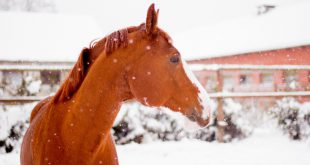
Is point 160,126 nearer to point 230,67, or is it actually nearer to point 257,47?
point 230,67

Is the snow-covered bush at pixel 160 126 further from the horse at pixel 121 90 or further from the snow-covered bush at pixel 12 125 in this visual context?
the horse at pixel 121 90

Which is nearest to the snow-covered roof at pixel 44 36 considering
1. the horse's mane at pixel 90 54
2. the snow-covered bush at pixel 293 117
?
the snow-covered bush at pixel 293 117

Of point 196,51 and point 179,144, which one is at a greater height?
point 196,51

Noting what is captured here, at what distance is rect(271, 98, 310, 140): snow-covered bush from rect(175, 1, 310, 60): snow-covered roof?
11.0 meters

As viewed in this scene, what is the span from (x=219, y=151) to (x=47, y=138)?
4.26 m

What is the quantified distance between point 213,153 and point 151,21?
13.7 feet

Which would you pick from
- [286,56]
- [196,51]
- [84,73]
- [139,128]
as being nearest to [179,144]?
[139,128]

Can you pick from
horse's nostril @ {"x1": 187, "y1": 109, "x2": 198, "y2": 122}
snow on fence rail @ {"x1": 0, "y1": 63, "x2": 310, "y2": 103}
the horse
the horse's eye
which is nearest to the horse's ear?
the horse

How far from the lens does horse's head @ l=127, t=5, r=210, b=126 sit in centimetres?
185

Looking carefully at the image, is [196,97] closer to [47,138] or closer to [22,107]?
[47,138]

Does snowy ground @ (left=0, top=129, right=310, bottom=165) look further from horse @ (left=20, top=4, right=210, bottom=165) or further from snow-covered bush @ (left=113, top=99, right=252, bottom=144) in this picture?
horse @ (left=20, top=4, right=210, bottom=165)

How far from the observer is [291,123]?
7.41m

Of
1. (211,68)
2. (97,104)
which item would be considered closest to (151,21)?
(97,104)

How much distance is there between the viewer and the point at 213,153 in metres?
5.59
